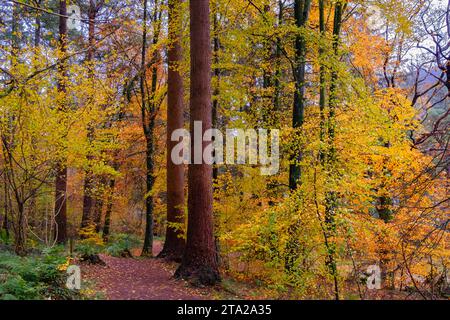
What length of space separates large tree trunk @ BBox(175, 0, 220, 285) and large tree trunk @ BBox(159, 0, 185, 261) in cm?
276

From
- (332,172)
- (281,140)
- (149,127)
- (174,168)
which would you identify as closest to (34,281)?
(332,172)

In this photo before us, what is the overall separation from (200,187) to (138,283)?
2.44 meters

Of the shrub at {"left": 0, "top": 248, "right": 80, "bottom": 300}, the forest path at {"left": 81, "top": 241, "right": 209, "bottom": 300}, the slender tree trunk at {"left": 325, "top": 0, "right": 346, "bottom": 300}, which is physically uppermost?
the slender tree trunk at {"left": 325, "top": 0, "right": 346, "bottom": 300}

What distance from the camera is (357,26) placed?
1337cm

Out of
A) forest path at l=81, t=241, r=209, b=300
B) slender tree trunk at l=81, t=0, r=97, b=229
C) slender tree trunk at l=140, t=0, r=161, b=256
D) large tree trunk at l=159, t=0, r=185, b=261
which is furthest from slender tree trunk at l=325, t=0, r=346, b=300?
slender tree trunk at l=140, t=0, r=161, b=256

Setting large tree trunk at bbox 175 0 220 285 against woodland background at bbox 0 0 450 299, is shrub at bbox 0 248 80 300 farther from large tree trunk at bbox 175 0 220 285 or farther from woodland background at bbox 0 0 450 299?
large tree trunk at bbox 175 0 220 285

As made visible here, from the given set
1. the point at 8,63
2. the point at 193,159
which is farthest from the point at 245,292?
the point at 8,63

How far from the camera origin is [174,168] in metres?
11.1

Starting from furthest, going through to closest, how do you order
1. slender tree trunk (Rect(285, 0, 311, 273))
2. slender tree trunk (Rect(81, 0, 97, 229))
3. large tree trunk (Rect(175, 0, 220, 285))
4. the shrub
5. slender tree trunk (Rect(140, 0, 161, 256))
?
1. slender tree trunk (Rect(140, 0, 161, 256))
2. slender tree trunk (Rect(81, 0, 97, 229))
3. slender tree trunk (Rect(285, 0, 311, 273))
4. large tree trunk (Rect(175, 0, 220, 285))
5. the shrub

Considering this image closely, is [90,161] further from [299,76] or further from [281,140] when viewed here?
[299,76]

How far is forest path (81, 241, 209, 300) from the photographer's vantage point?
629 centimetres

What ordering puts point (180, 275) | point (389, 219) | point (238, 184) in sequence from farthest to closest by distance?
point (389, 219) < point (238, 184) < point (180, 275)

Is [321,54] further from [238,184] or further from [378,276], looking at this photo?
[378,276]
